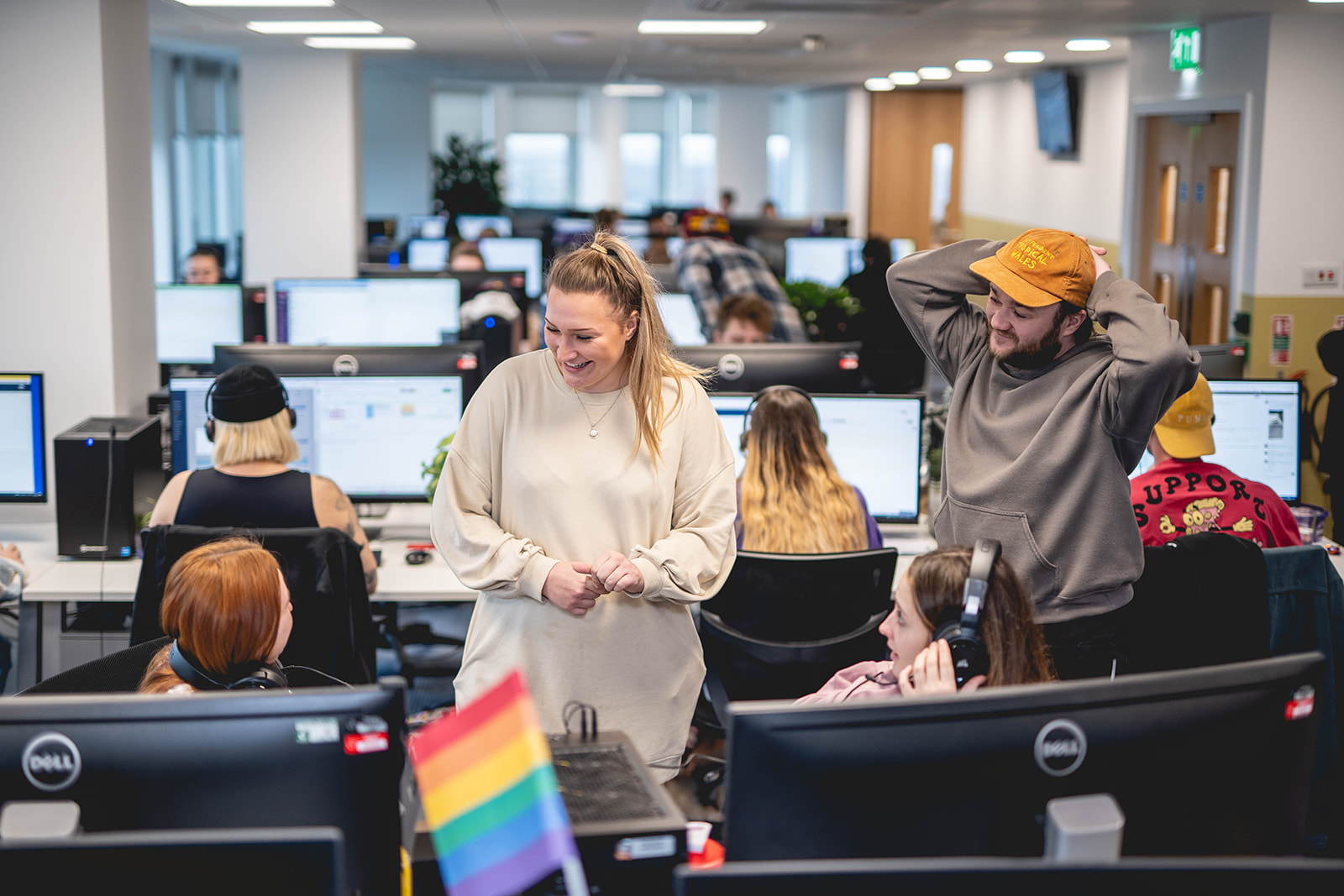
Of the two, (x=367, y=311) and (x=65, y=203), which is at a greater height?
(x=65, y=203)

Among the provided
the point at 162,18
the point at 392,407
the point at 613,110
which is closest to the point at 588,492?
the point at 392,407

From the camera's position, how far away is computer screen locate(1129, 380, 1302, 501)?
3.46m

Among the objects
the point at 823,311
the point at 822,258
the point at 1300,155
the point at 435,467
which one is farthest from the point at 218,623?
the point at 822,258

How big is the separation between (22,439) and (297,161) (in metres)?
4.62

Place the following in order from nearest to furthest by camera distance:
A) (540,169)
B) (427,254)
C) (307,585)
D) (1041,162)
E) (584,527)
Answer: (584,527)
(307,585)
(427,254)
(1041,162)
(540,169)

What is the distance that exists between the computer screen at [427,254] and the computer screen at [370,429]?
14.9 feet

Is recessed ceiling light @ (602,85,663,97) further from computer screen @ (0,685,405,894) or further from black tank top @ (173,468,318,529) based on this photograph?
computer screen @ (0,685,405,894)

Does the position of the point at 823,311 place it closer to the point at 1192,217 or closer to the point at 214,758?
the point at 1192,217

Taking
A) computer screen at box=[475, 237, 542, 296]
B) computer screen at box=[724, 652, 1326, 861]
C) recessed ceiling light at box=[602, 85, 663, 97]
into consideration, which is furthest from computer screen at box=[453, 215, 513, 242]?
computer screen at box=[724, 652, 1326, 861]

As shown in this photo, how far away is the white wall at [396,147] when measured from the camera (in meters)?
14.9

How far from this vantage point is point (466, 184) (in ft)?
40.4

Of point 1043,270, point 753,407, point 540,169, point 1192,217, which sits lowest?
point 753,407

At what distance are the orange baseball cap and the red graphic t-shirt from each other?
3.00 feet

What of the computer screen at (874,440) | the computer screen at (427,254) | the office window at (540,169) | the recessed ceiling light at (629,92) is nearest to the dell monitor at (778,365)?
the computer screen at (874,440)
